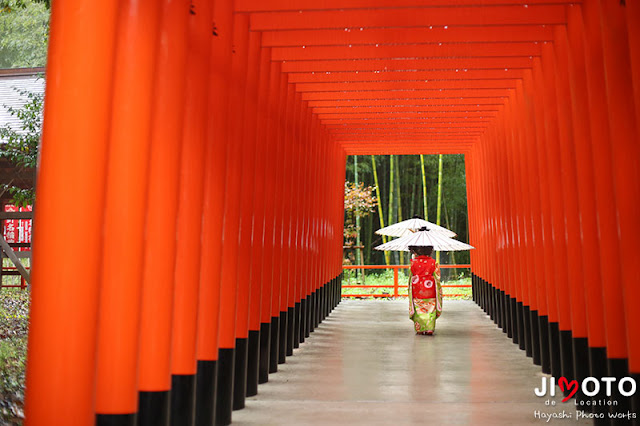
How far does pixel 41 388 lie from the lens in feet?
7.34

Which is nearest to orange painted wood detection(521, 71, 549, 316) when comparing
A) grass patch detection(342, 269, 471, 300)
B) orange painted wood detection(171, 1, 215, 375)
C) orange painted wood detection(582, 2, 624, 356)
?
orange painted wood detection(582, 2, 624, 356)

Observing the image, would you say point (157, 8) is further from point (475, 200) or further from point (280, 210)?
point (475, 200)

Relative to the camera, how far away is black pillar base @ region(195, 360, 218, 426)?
4.18 metres

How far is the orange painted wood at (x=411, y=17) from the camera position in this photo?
5.51 m

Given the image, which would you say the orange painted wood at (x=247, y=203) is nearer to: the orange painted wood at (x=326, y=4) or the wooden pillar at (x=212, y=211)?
the orange painted wood at (x=326, y=4)

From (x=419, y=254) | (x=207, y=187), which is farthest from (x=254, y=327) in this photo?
(x=419, y=254)

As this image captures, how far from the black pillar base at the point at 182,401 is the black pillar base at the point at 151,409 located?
43 cm

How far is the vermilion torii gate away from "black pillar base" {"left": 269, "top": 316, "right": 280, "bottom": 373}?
0.04 metres

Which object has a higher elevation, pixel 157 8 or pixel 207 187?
pixel 157 8

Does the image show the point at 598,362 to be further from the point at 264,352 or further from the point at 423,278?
the point at 423,278

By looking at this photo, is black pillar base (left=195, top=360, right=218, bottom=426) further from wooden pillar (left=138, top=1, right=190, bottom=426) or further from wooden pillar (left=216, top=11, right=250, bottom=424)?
wooden pillar (left=138, top=1, right=190, bottom=426)

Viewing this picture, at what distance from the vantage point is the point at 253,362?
554 cm

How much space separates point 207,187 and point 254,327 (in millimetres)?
1800

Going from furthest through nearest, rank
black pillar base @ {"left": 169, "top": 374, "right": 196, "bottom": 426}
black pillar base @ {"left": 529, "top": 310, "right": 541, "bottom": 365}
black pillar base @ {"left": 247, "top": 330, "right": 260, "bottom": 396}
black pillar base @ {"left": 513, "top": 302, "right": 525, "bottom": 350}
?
black pillar base @ {"left": 513, "top": 302, "right": 525, "bottom": 350} < black pillar base @ {"left": 529, "top": 310, "right": 541, "bottom": 365} < black pillar base @ {"left": 247, "top": 330, "right": 260, "bottom": 396} < black pillar base @ {"left": 169, "top": 374, "right": 196, "bottom": 426}
